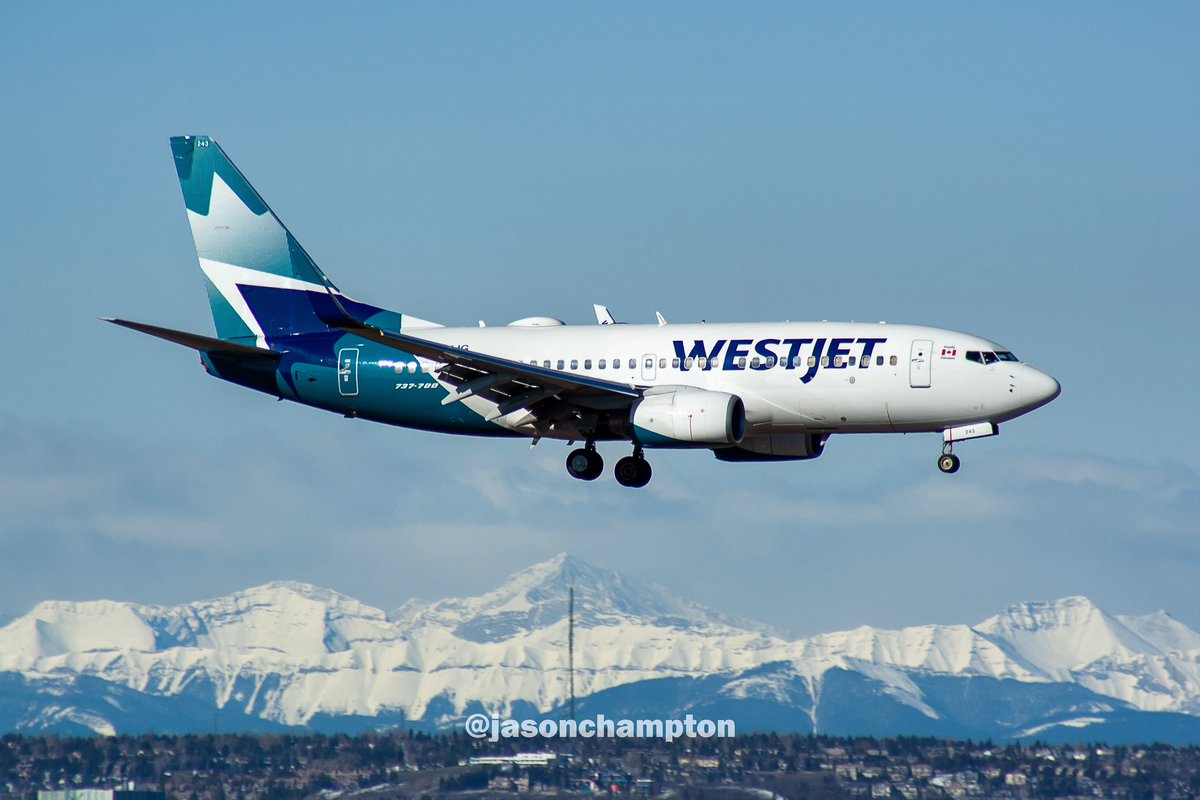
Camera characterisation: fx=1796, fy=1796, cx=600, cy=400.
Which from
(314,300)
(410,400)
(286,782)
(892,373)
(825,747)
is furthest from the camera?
(825,747)

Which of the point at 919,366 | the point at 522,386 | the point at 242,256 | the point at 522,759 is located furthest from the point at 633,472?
the point at 522,759

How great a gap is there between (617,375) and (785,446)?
20.9 ft

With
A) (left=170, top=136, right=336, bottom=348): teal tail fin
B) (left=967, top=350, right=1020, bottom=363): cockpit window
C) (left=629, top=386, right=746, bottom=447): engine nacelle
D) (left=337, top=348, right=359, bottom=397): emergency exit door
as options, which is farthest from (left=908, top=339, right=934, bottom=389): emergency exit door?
(left=170, top=136, right=336, bottom=348): teal tail fin

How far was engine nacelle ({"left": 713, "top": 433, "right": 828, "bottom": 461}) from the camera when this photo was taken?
198 feet

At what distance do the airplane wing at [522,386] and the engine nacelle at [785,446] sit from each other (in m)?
5.12

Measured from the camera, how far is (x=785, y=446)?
60.5 meters

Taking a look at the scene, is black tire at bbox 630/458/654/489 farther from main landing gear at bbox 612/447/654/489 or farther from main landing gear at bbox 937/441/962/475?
main landing gear at bbox 937/441/962/475

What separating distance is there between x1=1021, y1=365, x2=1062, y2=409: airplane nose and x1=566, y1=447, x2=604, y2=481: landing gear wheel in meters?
14.4

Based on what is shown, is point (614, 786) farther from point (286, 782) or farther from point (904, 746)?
point (904, 746)

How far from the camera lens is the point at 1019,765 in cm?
16362

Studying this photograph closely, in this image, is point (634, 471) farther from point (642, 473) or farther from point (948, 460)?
point (948, 460)

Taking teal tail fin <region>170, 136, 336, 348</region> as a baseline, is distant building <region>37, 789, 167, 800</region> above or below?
below

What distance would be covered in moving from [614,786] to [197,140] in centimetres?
8594

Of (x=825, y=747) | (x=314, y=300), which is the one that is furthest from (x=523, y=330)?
(x=825, y=747)
